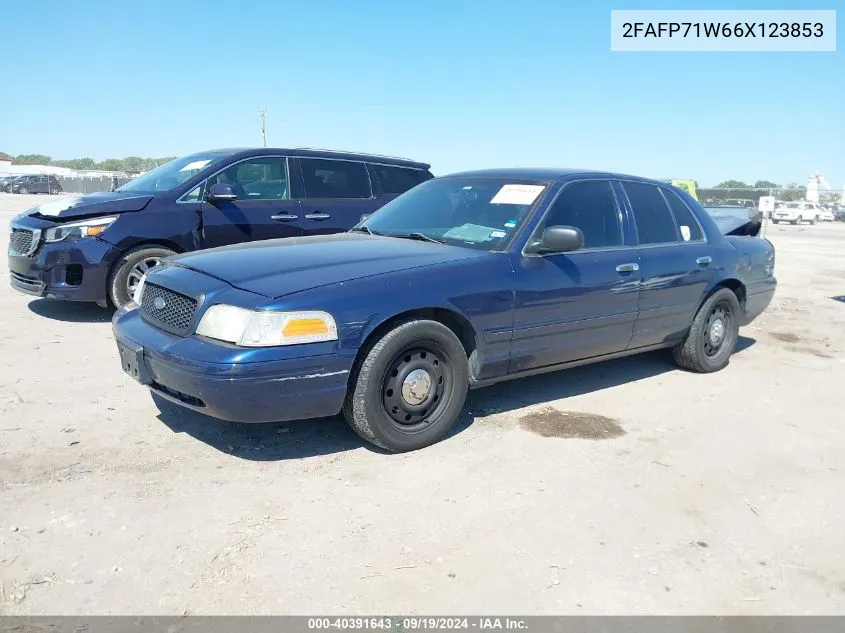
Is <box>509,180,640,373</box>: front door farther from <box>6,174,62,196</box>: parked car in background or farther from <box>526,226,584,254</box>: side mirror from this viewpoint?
<box>6,174,62,196</box>: parked car in background

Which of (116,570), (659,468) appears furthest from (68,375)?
(659,468)

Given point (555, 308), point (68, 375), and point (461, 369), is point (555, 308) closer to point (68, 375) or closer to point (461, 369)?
point (461, 369)

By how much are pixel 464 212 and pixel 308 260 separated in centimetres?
129

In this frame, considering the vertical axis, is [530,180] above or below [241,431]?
above

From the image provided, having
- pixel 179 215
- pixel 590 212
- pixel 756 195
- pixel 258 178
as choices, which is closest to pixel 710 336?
pixel 590 212

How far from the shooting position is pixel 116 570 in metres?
2.66

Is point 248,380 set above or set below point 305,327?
below

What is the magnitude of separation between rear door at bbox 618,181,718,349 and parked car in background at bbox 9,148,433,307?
337 cm

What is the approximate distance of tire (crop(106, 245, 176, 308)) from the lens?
651 centimetres

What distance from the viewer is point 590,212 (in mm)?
4793

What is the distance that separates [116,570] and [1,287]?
702cm

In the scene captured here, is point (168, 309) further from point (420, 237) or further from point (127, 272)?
point (127, 272)

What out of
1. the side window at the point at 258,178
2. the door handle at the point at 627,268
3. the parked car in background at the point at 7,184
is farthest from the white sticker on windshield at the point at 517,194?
the parked car in background at the point at 7,184
